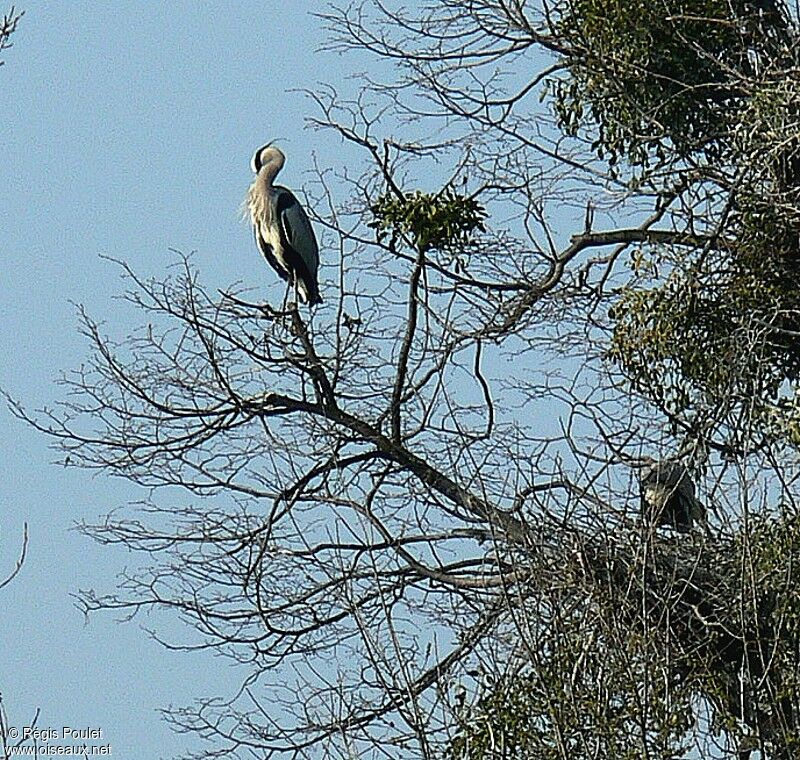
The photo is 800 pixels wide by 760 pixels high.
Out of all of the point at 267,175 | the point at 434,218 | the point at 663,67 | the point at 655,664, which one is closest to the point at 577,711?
the point at 655,664

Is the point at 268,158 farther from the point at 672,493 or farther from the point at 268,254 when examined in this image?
the point at 672,493

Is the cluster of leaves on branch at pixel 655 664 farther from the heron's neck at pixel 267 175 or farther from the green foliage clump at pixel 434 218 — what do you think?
the heron's neck at pixel 267 175

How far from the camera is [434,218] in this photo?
307 inches

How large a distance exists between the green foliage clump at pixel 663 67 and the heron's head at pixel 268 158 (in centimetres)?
183

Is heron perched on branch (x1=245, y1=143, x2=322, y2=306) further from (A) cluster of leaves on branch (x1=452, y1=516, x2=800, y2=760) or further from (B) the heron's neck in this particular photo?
(A) cluster of leaves on branch (x1=452, y1=516, x2=800, y2=760)

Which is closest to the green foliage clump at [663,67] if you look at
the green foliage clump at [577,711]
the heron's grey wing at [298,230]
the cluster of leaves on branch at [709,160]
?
the cluster of leaves on branch at [709,160]

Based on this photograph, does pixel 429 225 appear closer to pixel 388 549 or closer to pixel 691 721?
pixel 388 549

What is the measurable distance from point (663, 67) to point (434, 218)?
80.0 inches

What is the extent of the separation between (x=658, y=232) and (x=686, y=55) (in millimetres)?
1000

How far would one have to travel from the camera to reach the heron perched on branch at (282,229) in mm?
9883

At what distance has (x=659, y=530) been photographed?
8.35 metres

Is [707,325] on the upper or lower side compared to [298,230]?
lower

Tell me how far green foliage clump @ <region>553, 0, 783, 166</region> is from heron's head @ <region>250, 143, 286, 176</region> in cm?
183

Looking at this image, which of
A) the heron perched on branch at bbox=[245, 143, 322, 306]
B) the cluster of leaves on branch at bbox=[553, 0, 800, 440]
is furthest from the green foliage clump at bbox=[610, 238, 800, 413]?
the heron perched on branch at bbox=[245, 143, 322, 306]
